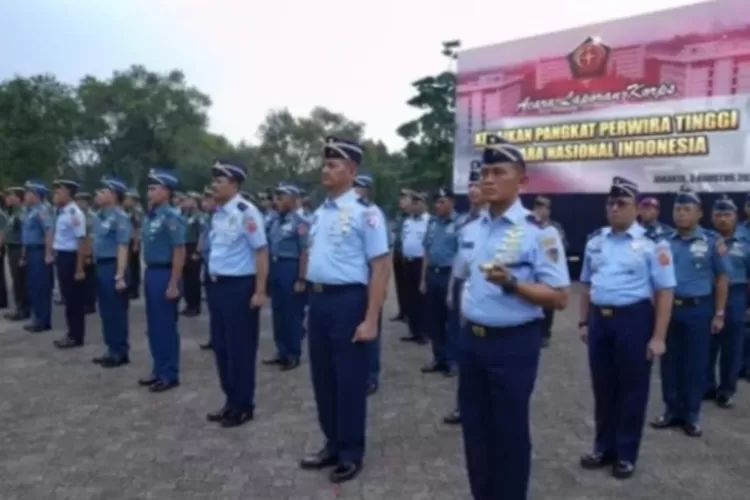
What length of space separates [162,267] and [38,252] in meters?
3.81

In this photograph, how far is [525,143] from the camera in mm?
15688

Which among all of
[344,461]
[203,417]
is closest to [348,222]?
[344,461]

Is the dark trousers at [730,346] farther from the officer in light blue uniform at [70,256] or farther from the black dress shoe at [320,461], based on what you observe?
the officer in light blue uniform at [70,256]

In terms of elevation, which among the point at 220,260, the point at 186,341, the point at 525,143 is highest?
the point at 525,143

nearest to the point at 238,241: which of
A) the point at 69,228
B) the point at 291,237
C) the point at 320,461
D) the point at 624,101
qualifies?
the point at 320,461

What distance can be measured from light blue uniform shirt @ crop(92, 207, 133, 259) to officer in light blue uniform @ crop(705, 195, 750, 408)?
205 inches

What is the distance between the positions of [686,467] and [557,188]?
10.7m

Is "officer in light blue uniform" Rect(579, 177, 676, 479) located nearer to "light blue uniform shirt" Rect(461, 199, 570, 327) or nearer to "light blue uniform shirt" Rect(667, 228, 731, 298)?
"light blue uniform shirt" Rect(667, 228, 731, 298)

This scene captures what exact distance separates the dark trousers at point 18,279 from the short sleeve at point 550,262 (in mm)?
9116

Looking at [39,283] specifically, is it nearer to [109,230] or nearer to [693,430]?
[109,230]

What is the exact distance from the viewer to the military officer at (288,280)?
7895 mm

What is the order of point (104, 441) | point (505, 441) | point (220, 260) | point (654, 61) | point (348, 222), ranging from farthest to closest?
1. point (654, 61)
2. point (220, 260)
3. point (104, 441)
4. point (348, 222)
5. point (505, 441)

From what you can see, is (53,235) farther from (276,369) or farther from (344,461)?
(344,461)

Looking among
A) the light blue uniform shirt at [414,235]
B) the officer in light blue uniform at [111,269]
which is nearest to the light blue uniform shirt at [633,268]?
the officer in light blue uniform at [111,269]
